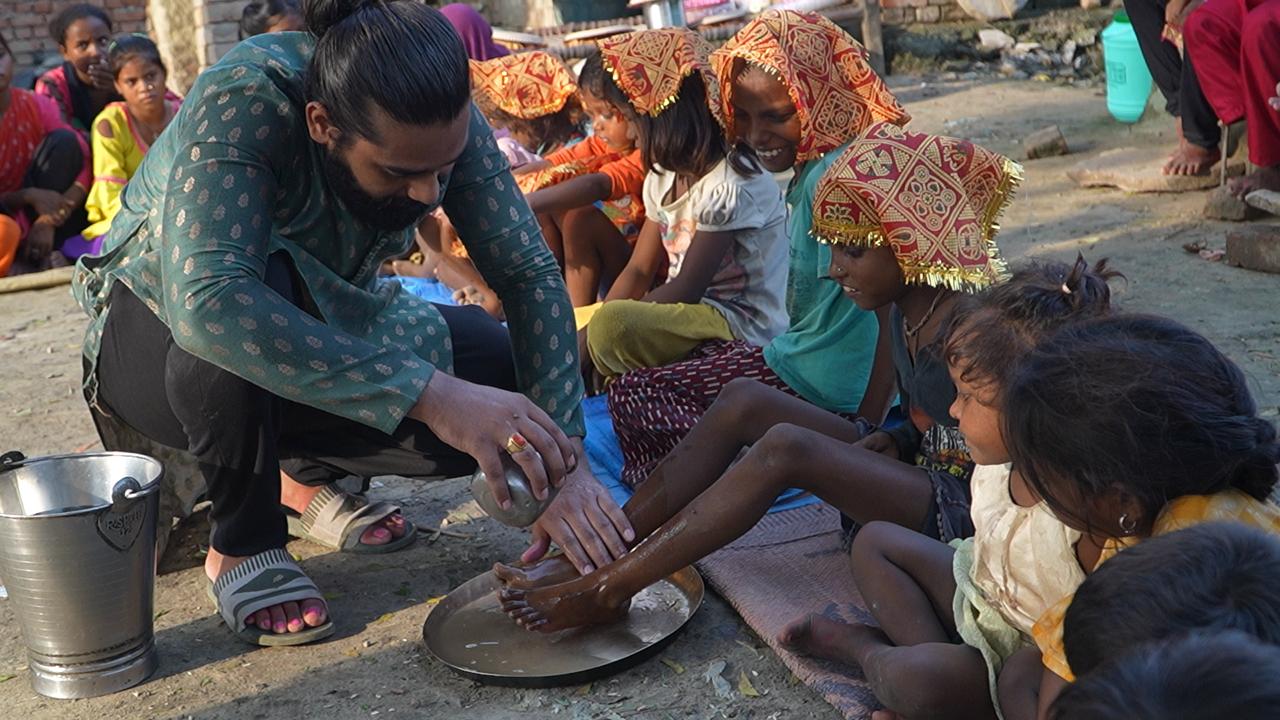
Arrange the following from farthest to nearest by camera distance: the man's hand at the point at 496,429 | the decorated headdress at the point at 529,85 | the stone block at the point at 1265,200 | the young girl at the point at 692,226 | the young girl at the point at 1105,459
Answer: the stone block at the point at 1265,200
the decorated headdress at the point at 529,85
the young girl at the point at 692,226
the man's hand at the point at 496,429
the young girl at the point at 1105,459

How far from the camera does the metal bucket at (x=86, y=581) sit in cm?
242

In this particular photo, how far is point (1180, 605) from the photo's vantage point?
3.89ft

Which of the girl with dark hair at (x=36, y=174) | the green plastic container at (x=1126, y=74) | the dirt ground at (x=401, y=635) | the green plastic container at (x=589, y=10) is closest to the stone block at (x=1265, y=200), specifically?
the dirt ground at (x=401, y=635)

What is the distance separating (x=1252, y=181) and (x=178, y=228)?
4.59m

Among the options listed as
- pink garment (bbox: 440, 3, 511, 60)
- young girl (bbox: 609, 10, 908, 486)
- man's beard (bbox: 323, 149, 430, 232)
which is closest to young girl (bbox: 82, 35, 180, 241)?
pink garment (bbox: 440, 3, 511, 60)

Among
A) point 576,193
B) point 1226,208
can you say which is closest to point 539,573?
point 576,193

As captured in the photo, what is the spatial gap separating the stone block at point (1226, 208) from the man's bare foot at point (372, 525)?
3.95 m

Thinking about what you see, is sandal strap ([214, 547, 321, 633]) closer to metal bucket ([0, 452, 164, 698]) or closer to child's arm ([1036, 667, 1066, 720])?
metal bucket ([0, 452, 164, 698])

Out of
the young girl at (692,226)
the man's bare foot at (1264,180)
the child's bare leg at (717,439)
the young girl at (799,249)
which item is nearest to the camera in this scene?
the child's bare leg at (717,439)

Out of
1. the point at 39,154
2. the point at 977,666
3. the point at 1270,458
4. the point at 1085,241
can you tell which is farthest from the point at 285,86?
the point at 39,154

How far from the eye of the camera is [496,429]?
2260 millimetres

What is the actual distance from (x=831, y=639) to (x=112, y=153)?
214 inches

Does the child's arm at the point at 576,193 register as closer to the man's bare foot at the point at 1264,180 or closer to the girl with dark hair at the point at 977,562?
the girl with dark hair at the point at 977,562

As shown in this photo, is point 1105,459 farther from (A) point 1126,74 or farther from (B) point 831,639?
(A) point 1126,74
